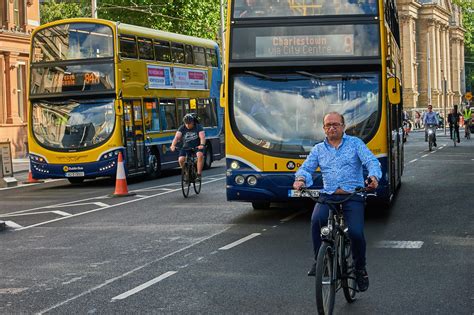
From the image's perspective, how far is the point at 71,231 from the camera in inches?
599

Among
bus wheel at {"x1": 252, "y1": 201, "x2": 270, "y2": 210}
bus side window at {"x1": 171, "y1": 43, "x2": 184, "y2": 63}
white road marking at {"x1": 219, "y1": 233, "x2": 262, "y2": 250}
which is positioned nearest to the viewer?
white road marking at {"x1": 219, "y1": 233, "x2": 262, "y2": 250}

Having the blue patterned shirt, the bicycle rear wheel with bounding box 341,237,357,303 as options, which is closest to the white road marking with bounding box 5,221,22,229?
the bicycle rear wheel with bounding box 341,237,357,303

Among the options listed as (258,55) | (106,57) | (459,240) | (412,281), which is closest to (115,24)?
(106,57)

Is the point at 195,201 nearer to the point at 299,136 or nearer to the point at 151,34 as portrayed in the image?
the point at 299,136

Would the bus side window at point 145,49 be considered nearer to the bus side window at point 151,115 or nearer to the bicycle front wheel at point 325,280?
the bus side window at point 151,115

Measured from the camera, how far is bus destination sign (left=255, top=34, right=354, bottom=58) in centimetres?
1549

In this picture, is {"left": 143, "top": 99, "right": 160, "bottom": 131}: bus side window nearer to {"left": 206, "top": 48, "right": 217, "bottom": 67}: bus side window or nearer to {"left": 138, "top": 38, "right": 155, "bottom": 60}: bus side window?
{"left": 138, "top": 38, "right": 155, "bottom": 60}: bus side window

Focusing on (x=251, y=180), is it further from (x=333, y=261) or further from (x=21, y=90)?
(x=21, y=90)

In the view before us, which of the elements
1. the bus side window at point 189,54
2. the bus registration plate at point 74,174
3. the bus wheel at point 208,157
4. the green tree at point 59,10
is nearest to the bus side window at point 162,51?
the bus side window at point 189,54

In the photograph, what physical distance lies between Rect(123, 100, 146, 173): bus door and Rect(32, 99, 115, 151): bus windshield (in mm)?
617

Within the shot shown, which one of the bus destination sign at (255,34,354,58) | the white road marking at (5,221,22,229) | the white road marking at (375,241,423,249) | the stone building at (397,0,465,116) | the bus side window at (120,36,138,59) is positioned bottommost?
the white road marking at (375,241,423,249)

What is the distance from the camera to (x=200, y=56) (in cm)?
3306

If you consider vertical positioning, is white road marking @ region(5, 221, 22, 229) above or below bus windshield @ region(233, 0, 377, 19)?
below

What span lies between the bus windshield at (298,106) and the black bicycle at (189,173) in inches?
213
